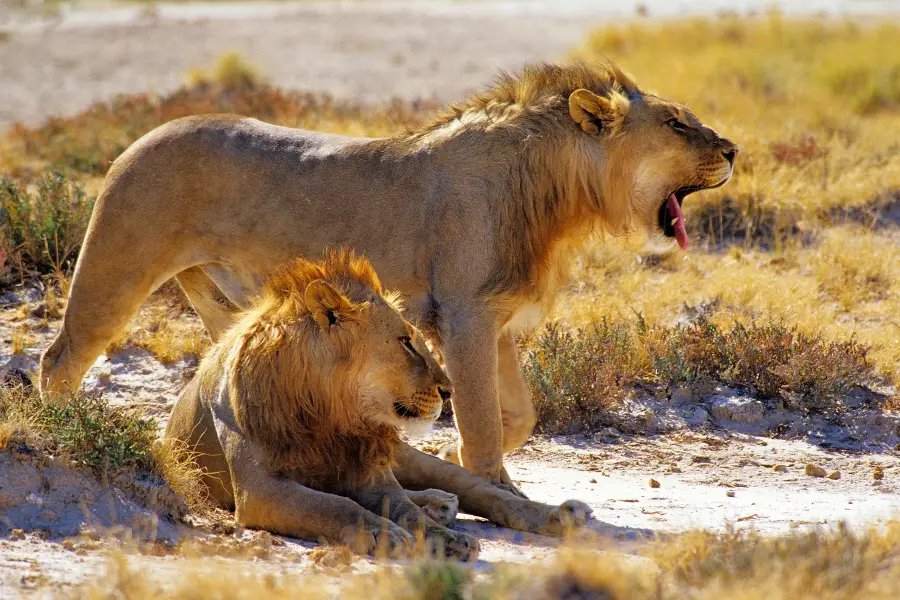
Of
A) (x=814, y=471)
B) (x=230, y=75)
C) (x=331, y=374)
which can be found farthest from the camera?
(x=230, y=75)

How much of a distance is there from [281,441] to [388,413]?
456 millimetres

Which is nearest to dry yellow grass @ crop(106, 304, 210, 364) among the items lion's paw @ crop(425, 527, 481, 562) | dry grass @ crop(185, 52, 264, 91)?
lion's paw @ crop(425, 527, 481, 562)

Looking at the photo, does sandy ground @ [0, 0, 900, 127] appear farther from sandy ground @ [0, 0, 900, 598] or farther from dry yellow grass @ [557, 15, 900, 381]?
dry yellow grass @ [557, 15, 900, 381]

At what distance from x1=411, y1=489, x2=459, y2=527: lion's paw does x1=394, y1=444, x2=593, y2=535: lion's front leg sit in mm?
272

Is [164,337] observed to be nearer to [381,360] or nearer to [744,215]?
[381,360]

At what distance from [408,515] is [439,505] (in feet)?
0.72

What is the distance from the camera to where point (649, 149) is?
238 inches

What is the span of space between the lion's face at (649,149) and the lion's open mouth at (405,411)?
5.60ft

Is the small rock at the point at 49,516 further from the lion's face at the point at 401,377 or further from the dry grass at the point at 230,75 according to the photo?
the dry grass at the point at 230,75

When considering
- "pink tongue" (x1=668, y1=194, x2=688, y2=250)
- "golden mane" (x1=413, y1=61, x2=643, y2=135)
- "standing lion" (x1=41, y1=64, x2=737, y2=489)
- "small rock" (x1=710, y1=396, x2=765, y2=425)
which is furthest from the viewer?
"small rock" (x1=710, y1=396, x2=765, y2=425)

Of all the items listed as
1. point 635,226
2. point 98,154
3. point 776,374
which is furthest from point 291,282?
point 98,154

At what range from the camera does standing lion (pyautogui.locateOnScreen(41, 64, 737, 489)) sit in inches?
231

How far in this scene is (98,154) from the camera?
11609 mm

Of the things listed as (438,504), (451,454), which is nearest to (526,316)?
(451,454)
